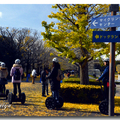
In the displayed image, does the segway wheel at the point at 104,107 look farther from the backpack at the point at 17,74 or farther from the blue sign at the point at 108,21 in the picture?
the backpack at the point at 17,74

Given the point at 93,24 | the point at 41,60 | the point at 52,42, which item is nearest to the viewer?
the point at 93,24

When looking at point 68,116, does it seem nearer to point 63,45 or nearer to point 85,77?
point 63,45

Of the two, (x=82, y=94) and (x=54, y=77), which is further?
(x=82, y=94)

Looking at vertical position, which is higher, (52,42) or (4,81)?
(52,42)

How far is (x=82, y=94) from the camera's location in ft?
25.0

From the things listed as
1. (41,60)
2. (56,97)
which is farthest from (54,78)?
(41,60)

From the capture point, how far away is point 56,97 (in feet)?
19.9

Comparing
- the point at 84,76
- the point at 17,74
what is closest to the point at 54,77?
the point at 17,74

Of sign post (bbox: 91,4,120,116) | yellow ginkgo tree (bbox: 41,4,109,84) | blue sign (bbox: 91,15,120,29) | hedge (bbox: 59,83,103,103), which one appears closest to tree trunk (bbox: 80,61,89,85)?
yellow ginkgo tree (bbox: 41,4,109,84)

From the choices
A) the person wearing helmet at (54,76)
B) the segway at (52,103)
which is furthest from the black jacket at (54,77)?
the segway at (52,103)

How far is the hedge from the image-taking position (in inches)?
298

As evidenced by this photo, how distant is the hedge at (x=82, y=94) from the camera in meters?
7.56

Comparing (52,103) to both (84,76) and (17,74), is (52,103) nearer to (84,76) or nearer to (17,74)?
(17,74)

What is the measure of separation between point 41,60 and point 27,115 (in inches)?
955
